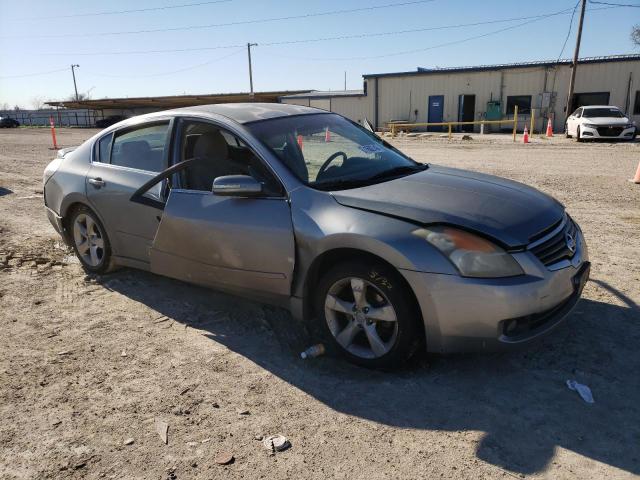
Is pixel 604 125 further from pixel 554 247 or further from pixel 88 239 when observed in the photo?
pixel 88 239

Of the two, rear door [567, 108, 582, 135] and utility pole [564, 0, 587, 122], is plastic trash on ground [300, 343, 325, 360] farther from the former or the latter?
utility pole [564, 0, 587, 122]

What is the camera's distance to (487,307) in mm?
2834

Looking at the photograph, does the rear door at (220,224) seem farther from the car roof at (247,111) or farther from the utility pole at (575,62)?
the utility pole at (575,62)

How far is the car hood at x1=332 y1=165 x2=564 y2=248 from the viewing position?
9.89ft

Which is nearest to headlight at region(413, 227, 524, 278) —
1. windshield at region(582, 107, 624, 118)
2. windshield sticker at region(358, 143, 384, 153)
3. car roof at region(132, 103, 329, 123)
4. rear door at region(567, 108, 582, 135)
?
windshield sticker at region(358, 143, 384, 153)

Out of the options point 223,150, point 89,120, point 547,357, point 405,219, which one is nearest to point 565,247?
point 547,357

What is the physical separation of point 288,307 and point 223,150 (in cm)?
149

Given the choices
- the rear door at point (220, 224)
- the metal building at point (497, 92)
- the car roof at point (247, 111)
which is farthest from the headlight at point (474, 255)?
the metal building at point (497, 92)

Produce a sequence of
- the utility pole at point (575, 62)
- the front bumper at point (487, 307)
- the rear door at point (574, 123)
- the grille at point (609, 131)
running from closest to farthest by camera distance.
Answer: the front bumper at point (487, 307) → the grille at point (609, 131) → the rear door at point (574, 123) → the utility pole at point (575, 62)

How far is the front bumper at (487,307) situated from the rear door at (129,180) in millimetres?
2386

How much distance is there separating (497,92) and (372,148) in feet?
109

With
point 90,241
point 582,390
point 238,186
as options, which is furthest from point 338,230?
point 90,241

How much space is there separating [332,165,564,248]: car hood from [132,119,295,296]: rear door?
0.51 meters

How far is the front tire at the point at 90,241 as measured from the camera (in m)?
4.88
